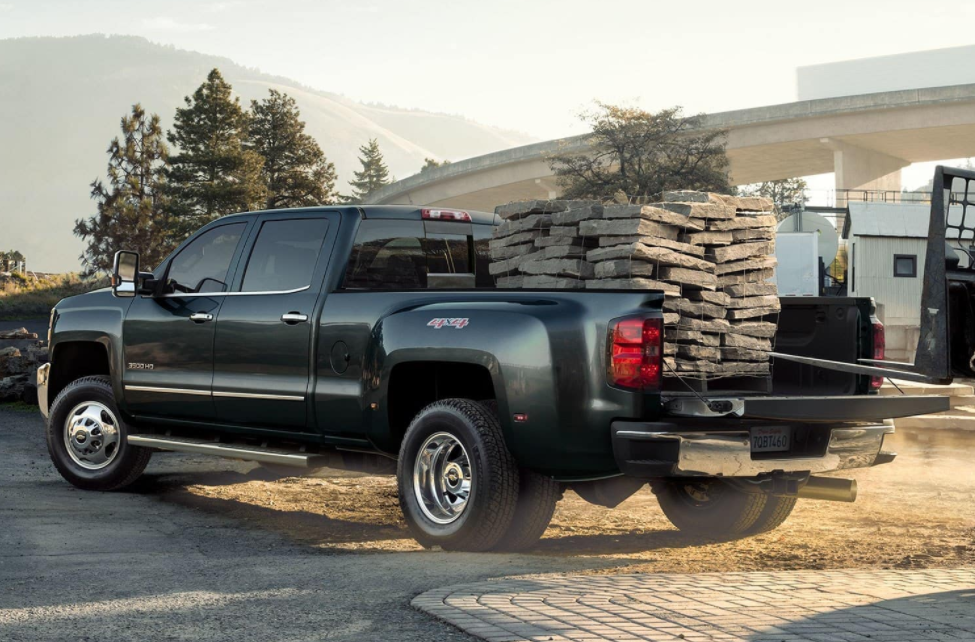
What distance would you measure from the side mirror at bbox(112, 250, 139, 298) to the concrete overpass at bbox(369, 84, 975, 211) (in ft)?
137

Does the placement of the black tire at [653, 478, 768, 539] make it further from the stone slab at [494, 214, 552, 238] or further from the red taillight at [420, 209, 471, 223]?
the red taillight at [420, 209, 471, 223]

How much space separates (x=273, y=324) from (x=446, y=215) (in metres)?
1.42

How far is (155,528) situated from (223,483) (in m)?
2.41

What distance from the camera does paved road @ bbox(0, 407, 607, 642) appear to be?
4.89m

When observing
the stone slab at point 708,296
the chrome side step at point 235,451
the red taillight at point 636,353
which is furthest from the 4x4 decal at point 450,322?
the chrome side step at point 235,451

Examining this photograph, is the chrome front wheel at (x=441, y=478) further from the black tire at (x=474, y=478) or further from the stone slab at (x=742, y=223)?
the stone slab at (x=742, y=223)

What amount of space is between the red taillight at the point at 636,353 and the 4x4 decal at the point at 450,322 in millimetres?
955

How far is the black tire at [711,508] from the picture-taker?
25.2ft

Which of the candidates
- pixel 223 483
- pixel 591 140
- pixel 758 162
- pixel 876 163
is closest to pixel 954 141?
pixel 876 163

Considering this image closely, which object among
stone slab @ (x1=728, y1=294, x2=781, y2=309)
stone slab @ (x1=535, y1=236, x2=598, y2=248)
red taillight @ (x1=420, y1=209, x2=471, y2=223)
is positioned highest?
red taillight @ (x1=420, y1=209, x2=471, y2=223)

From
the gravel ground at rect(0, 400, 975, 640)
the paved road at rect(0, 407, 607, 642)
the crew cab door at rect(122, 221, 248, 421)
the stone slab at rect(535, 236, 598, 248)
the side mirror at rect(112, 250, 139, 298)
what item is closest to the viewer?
the paved road at rect(0, 407, 607, 642)

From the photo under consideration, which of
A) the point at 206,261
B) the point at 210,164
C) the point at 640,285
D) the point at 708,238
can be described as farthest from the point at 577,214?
the point at 210,164

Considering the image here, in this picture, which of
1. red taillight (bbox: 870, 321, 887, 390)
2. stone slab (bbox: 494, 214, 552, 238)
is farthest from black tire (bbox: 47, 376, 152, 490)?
red taillight (bbox: 870, 321, 887, 390)

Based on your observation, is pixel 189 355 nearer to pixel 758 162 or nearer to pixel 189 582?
pixel 189 582
